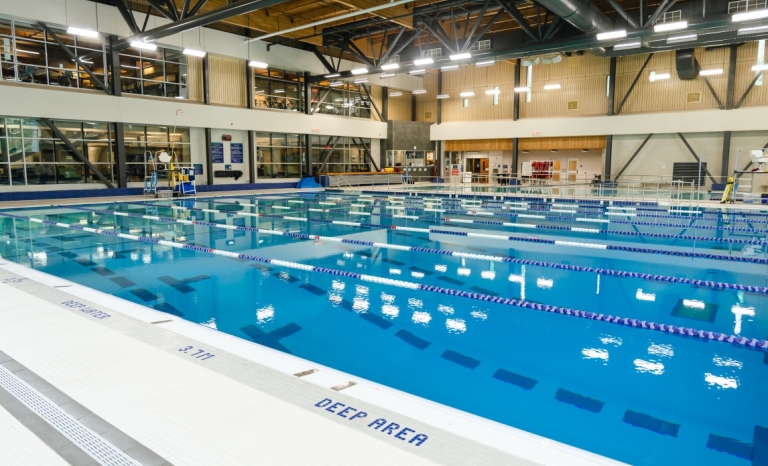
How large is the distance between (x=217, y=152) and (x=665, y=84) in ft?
70.6

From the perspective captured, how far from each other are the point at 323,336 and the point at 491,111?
26.5 meters

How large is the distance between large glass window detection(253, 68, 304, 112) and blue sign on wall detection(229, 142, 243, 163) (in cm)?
213

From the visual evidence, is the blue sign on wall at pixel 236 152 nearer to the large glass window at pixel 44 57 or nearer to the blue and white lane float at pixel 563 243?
the large glass window at pixel 44 57

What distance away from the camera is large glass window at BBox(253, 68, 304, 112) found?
2317 cm

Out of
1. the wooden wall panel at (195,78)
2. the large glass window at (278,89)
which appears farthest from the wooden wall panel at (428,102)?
the wooden wall panel at (195,78)

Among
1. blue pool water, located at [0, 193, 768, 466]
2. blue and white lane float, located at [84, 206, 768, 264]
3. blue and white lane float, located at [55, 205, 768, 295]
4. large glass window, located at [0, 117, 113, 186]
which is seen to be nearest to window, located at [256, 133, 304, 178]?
large glass window, located at [0, 117, 113, 186]

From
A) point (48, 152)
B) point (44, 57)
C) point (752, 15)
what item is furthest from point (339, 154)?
point (752, 15)

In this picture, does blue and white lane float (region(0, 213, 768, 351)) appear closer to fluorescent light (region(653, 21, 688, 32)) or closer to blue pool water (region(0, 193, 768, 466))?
blue pool water (region(0, 193, 768, 466))

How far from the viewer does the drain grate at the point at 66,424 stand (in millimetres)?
2088

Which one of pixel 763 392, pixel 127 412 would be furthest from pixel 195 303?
pixel 763 392

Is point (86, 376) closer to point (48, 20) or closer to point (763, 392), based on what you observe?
Result: point (763, 392)

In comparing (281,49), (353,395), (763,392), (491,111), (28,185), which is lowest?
(763,392)

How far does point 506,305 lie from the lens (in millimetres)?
5324

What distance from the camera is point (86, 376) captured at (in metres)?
2.91
